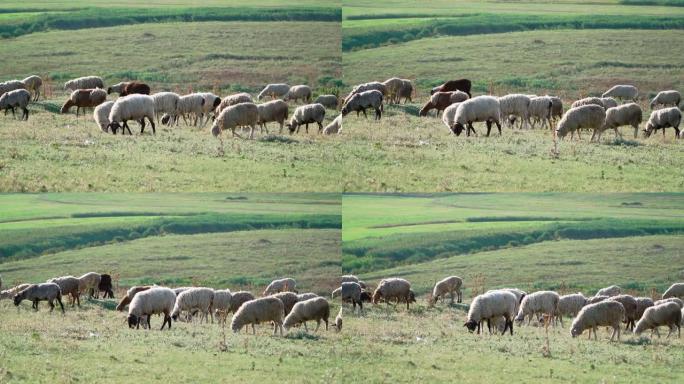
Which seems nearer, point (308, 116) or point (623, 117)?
point (623, 117)

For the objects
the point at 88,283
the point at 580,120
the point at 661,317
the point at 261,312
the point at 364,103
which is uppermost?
the point at 364,103

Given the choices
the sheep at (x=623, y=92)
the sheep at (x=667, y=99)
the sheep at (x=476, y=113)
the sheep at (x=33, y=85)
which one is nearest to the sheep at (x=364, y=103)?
the sheep at (x=476, y=113)

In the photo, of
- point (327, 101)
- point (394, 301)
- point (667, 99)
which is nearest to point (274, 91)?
point (327, 101)

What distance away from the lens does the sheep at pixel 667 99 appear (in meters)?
24.5

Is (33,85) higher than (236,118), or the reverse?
(33,85)

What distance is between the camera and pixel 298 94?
2516cm

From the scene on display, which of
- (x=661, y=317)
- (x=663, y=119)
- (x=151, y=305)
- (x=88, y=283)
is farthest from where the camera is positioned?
(x=663, y=119)

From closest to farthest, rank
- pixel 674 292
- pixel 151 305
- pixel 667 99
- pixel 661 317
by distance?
1. pixel 661 317
2. pixel 151 305
3. pixel 674 292
4. pixel 667 99

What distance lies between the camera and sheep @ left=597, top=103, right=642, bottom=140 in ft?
76.4

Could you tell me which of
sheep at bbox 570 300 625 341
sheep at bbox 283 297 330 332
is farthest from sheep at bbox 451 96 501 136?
sheep at bbox 283 297 330 332

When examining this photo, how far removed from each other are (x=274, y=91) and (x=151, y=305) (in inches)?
221

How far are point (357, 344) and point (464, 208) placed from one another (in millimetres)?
3423

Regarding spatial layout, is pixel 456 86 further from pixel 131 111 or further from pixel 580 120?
pixel 131 111

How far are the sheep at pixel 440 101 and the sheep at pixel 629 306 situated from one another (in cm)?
497
